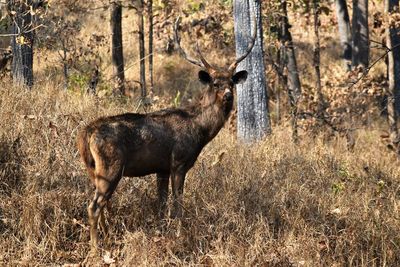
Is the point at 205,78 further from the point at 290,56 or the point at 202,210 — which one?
the point at 290,56

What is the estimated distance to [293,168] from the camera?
33.5 feet

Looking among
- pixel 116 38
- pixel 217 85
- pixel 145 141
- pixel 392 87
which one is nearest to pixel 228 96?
pixel 217 85

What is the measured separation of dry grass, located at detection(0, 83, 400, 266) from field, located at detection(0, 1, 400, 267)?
0.6 inches

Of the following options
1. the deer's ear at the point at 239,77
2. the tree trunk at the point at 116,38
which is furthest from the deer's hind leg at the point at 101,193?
the tree trunk at the point at 116,38

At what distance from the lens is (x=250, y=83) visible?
12.2m

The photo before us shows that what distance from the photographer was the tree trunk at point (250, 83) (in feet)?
39.6

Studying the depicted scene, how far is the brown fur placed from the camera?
7434 mm

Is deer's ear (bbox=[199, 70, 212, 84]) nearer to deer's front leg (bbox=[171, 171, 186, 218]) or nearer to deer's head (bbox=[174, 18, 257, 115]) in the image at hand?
deer's head (bbox=[174, 18, 257, 115])

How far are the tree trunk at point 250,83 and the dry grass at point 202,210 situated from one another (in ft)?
5.82

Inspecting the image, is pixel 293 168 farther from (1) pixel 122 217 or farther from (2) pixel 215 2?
(2) pixel 215 2

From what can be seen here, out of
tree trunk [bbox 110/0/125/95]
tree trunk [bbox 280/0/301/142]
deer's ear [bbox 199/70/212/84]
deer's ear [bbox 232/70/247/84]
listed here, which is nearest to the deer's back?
deer's ear [bbox 199/70/212/84]

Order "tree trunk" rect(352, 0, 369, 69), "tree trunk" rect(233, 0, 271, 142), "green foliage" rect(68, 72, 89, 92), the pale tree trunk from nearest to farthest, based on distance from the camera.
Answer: "tree trunk" rect(233, 0, 271, 142) < "green foliage" rect(68, 72, 89, 92) < the pale tree trunk < "tree trunk" rect(352, 0, 369, 69)

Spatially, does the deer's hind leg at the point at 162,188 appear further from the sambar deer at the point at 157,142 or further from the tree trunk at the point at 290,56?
the tree trunk at the point at 290,56

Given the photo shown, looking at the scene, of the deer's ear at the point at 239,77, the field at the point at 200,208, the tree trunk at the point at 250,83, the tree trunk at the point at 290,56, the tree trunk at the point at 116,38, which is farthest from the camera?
the tree trunk at the point at 116,38
